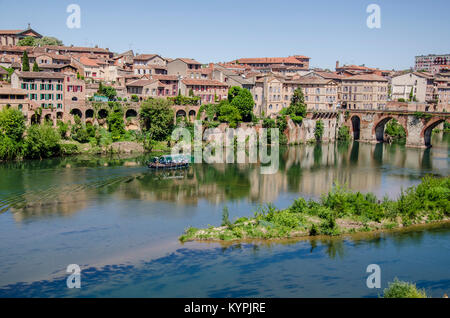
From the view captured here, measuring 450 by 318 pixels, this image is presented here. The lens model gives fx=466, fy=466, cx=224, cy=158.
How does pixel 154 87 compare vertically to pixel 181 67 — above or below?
below

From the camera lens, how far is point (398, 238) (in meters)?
29.1

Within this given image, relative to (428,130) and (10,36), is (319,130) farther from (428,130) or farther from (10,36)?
(10,36)

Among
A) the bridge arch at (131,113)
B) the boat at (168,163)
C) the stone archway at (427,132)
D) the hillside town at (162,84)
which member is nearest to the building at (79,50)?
the hillside town at (162,84)

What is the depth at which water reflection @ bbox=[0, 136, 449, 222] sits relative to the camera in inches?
1394

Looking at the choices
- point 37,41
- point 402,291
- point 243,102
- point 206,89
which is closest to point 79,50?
point 37,41

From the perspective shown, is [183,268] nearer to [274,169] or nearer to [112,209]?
[112,209]

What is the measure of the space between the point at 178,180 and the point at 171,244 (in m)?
16.0

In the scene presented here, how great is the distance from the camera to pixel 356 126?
79.2 meters

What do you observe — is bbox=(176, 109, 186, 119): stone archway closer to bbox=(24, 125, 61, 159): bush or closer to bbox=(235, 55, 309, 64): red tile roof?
bbox=(24, 125, 61, 159): bush

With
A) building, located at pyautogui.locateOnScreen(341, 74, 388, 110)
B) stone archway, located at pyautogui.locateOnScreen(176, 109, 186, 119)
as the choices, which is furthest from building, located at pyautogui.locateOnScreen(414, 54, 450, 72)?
stone archway, located at pyautogui.locateOnScreen(176, 109, 186, 119)

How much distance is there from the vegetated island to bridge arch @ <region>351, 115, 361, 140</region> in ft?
146

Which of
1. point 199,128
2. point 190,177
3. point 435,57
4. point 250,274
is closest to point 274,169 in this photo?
point 190,177
